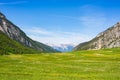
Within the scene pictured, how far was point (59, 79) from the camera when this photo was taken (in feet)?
147

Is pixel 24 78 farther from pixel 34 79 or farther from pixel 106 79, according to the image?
pixel 106 79

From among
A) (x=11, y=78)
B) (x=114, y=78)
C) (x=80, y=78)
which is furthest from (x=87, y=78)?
(x=11, y=78)

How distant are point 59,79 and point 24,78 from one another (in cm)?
532

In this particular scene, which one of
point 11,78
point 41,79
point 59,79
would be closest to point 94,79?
point 59,79

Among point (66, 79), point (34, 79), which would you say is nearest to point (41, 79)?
point (34, 79)

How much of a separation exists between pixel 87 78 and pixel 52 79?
5821 millimetres

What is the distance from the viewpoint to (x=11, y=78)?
146ft

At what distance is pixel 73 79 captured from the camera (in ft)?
146

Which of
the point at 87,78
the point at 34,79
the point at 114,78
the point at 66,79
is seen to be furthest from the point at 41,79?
the point at 114,78

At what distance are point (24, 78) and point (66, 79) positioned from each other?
6373 mm

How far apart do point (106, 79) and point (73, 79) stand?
16.8 feet

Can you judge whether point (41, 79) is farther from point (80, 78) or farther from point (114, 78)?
point (114, 78)

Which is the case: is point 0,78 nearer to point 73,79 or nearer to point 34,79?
point 34,79

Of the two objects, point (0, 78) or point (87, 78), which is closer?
point (0, 78)
